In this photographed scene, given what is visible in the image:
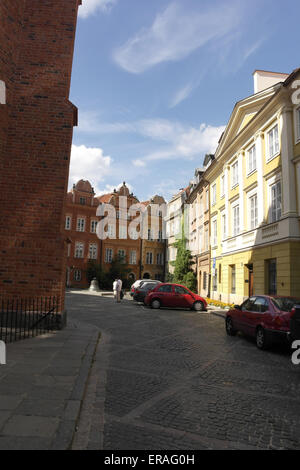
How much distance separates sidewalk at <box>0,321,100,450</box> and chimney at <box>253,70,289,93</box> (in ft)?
78.2

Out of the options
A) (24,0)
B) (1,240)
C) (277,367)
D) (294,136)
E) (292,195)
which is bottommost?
(277,367)

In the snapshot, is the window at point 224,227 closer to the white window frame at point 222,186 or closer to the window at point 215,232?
the white window frame at point 222,186

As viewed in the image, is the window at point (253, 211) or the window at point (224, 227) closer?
the window at point (253, 211)

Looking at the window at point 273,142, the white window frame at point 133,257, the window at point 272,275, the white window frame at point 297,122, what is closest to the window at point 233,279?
the window at point 272,275

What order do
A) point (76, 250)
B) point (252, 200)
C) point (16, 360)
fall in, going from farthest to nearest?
point (76, 250), point (252, 200), point (16, 360)

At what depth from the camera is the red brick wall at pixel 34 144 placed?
916 centimetres

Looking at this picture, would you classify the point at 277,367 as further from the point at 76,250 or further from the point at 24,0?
the point at 76,250

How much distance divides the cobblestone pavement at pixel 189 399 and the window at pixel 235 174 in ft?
58.3

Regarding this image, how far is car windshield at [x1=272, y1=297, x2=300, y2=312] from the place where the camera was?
339 inches

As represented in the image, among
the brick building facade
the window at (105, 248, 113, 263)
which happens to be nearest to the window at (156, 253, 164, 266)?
the brick building facade

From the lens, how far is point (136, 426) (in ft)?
12.1

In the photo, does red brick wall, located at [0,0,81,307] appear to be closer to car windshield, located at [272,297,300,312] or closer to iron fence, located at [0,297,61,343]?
iron fence, located at [0,297,61,343]

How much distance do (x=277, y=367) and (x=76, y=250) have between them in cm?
4365

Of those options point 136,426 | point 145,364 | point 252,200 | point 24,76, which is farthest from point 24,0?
point 252,200
